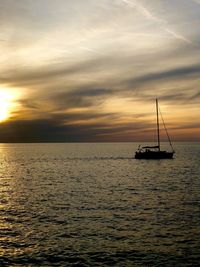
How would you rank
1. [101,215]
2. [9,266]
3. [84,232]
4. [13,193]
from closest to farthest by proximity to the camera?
[9,266]
[84,232]
[101,215]
[13,193]

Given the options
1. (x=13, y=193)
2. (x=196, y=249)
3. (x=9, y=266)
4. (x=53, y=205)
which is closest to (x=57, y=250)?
(x=9, y=266)

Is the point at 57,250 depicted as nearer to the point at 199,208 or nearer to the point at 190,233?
the point at 190,233

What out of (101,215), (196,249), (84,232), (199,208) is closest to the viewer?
(196,249)

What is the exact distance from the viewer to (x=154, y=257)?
2455 centimetres

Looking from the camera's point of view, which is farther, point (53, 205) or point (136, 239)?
point (53, 205)

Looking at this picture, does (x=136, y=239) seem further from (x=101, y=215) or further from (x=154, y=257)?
(x=101, y=215)

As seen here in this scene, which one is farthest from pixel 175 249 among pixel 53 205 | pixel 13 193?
pixel 13 193

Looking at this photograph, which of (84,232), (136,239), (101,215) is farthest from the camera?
(101,215)

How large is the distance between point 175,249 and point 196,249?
1.62m

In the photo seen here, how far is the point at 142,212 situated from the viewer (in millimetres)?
39719

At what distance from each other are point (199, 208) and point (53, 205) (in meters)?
18.7

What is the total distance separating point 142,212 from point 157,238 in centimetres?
1075

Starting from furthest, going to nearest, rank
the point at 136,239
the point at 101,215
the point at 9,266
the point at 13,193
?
the point at 13,193 < the point at 101,215 < the point at 136,239 < the point at 9,266

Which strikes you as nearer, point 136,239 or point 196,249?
point 196,249
